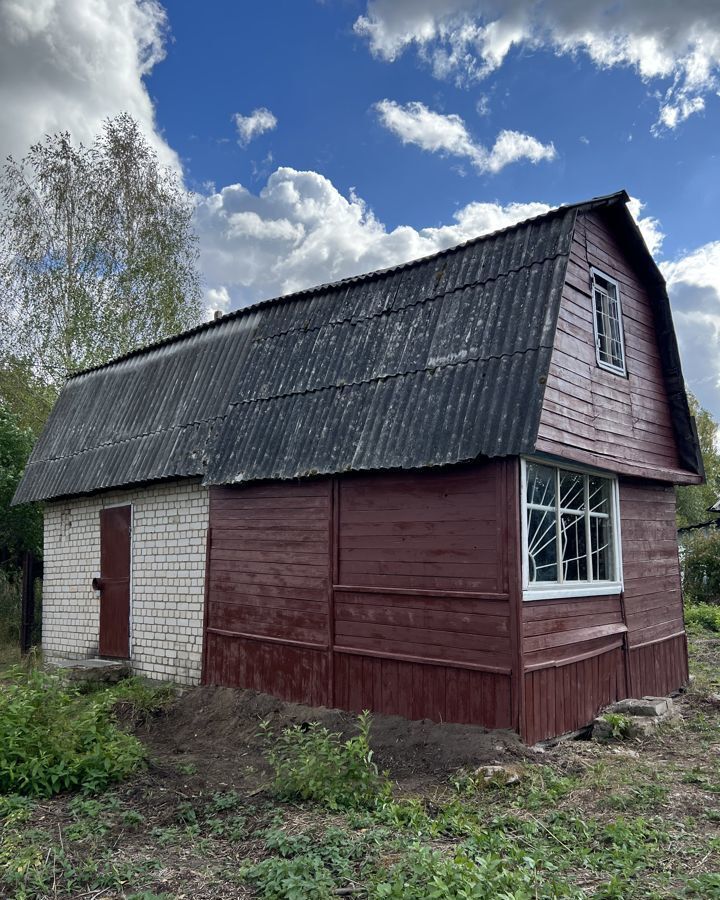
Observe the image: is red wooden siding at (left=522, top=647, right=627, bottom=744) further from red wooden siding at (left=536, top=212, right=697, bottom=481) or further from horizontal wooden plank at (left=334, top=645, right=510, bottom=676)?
red wooden siding at (left=536, top=212, right=697, bottom=481)

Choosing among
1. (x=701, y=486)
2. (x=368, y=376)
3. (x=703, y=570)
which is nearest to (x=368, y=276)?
(x=368, y=376)

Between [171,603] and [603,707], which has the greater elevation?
[171,603]

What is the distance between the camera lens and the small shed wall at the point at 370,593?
7.28 metres

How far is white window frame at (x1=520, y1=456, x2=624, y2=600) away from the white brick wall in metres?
4.92

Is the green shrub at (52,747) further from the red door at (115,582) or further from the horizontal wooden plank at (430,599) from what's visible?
the red door at (115,582)

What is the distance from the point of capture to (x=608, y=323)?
9.53 metres

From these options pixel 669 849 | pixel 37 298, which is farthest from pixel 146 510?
pixel 37 298

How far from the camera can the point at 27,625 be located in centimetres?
1494

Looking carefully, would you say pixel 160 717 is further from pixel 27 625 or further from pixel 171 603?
pixel 27 625

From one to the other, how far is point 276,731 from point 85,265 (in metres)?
18.9

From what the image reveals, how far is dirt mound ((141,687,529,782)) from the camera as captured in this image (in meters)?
6.77

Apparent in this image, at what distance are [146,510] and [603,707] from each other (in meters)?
7.11

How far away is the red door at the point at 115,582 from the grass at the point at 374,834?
497 cm

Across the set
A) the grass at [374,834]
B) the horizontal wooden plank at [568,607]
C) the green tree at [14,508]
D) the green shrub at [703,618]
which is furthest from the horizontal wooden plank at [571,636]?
the green tree at [14,508]
